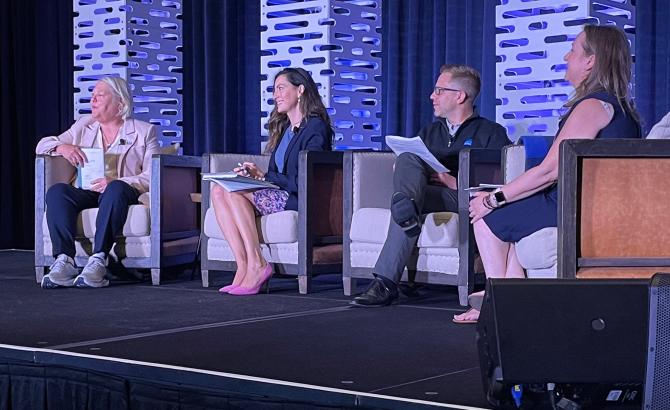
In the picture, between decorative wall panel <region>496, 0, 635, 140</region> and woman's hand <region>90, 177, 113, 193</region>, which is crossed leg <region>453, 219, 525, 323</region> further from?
woman's hand <region>90, 177, 113, 193</region>

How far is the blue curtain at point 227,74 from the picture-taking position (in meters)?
6.80

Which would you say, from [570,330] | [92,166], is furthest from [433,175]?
[570,330]

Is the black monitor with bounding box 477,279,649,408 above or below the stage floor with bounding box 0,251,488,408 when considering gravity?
above

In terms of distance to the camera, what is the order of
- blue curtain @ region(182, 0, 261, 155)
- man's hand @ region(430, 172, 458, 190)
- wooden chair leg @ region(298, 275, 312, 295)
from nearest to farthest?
man's hand @ region(430, 172, 458, 190)
wooden chair leg @ region(298, 275, 312, 295)
blue curtain @ region(182, 0, 261, 155)

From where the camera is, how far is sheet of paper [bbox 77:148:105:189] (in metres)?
4.93

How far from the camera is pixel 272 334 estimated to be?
3.22 meters

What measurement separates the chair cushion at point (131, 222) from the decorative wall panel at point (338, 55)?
1.28 meters

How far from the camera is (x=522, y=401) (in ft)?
6.65

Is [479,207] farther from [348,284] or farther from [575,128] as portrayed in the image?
[348,284]

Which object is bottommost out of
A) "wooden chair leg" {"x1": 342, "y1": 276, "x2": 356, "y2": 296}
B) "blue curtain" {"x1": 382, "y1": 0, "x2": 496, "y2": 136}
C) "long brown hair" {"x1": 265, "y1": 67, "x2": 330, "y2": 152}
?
"wooden chair leg" {"x1": 342, "y1": 276, "x2": 356, "y2": 296}

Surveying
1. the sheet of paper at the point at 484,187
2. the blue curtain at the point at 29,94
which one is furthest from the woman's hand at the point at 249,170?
the blue curtain at the point at 29,94

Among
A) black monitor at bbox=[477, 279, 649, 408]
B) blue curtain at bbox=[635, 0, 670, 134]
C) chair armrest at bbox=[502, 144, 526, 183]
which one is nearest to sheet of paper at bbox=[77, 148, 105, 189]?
chair armrest at bbox=[502, 144, 526, 183]

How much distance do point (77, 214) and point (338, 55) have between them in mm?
1641

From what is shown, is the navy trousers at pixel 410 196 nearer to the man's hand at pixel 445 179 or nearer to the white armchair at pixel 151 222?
the man's hand at pixel 445 179
